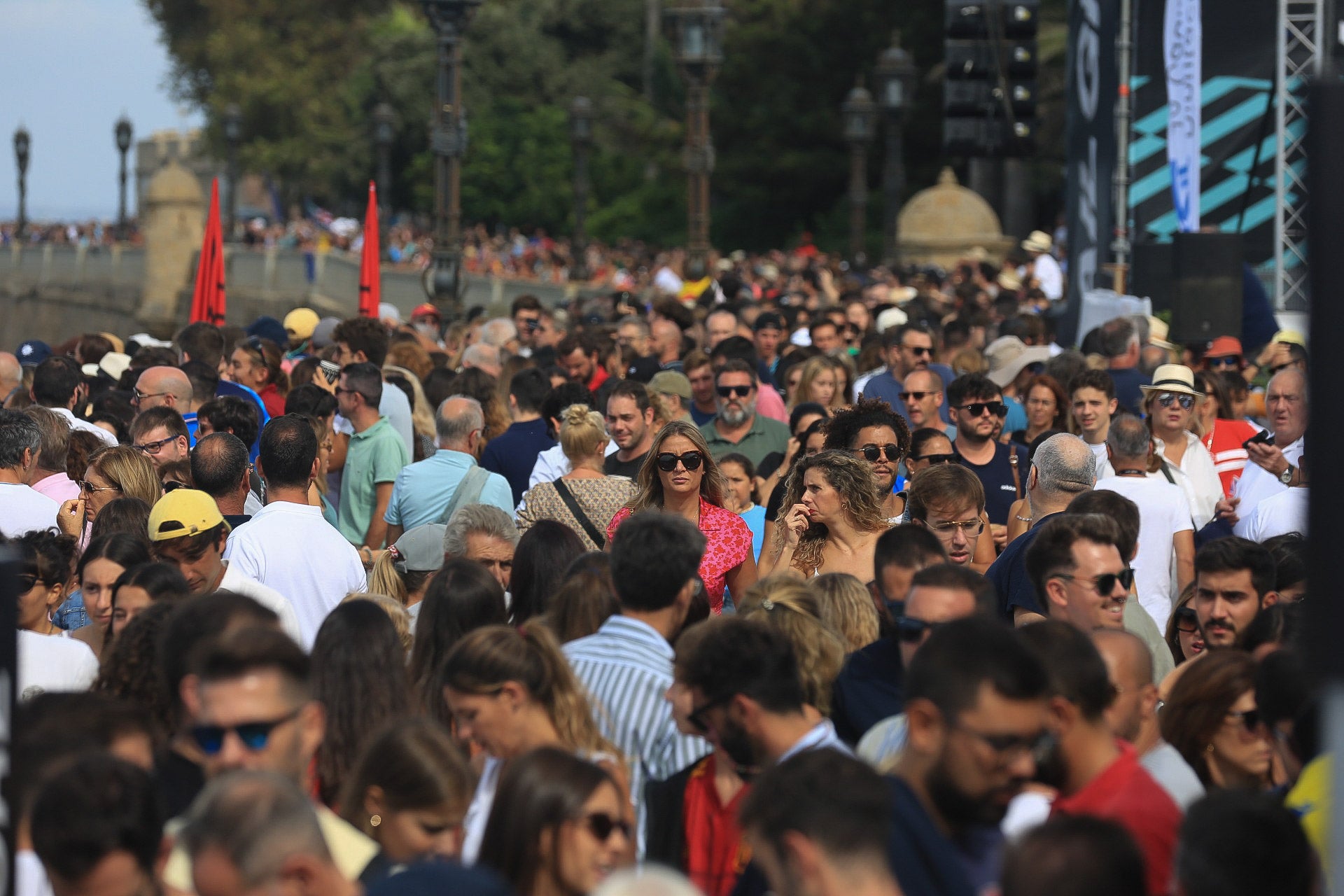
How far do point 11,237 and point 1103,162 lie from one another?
45.8m

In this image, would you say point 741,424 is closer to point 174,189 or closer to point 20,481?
point 20,481

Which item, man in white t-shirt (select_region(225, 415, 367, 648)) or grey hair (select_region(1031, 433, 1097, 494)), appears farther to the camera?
grey hair (select_region(1031, 433, 1097, 494))

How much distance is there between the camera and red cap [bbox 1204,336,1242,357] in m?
12.1

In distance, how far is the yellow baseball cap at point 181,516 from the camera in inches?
255

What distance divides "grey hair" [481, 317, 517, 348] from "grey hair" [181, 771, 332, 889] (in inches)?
419

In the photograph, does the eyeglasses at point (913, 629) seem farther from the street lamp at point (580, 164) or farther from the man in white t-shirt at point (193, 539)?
the street lamp at point (580, 164)

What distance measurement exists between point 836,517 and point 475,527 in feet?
4.54

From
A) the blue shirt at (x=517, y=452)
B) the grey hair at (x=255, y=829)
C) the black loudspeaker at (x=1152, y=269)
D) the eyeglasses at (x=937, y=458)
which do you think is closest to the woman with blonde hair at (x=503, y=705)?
the grey hair at (x=255, y=829)

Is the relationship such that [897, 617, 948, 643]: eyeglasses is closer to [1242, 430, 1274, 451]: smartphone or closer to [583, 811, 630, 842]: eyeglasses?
[583, 811, 630, 842]: eyeglasses

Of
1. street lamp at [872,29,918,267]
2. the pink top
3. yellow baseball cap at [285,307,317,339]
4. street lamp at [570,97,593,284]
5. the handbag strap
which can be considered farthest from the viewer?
street lamp at [570,97,593,284]

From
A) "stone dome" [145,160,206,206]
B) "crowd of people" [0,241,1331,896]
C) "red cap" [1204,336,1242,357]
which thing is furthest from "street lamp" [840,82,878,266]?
"crowd of people" [0,241,1331,896]

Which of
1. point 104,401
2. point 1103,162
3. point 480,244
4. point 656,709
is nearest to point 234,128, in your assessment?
point 480,244

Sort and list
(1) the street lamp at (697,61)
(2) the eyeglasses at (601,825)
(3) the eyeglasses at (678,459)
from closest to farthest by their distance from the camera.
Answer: (2) the eyeglasses at (601,825) → (3) the eyeglasses at (678,459) → (1) the street lamp at (697,61)

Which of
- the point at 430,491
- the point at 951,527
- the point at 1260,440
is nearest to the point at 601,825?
the point at 951,527
